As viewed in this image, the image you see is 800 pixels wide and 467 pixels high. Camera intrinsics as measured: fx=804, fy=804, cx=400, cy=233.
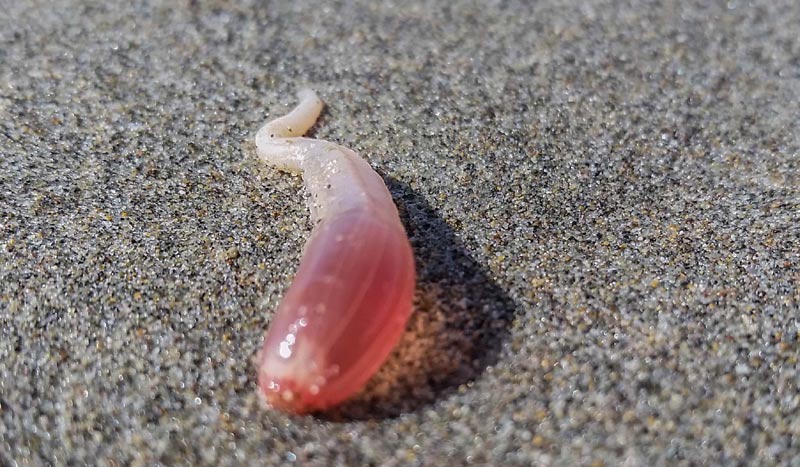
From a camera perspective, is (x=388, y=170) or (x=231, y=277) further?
(x=388, y=170)

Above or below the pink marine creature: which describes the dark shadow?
below


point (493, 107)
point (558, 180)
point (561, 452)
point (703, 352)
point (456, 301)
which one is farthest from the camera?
point (493, 107)

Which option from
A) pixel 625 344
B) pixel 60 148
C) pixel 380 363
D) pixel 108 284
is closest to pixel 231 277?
pixel 108 284

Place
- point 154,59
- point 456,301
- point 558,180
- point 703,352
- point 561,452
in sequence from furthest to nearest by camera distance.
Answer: point 154,59, point 558,180, point 456,301, point 703,352, point 561,452

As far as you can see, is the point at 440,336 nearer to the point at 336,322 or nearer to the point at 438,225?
the point at 336,322

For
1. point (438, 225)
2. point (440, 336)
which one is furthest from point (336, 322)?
point (438, 225)

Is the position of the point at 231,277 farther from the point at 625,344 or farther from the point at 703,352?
the point at 703,352
